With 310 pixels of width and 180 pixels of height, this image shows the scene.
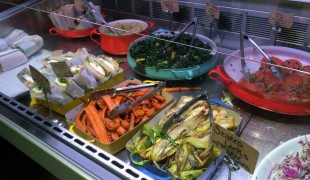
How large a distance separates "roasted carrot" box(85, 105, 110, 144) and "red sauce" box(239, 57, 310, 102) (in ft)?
2.17

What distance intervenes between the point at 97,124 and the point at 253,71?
2.36ft

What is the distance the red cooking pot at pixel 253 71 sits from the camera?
1.28 meters

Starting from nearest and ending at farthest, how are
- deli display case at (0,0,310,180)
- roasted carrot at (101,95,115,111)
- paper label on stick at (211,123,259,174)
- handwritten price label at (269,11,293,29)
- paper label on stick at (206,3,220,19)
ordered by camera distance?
paper label on stick at (211,123,259,174) → deli display case at (0,0,310,180) → roasted carrot at (101,95,115,111) → handwritten price label at (269,11,293,29) → paper label on stick at (206,3,220,19)

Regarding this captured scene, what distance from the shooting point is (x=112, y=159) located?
1.05m

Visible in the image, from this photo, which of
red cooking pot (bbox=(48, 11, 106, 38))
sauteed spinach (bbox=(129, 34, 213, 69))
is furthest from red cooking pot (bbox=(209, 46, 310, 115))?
red cooking pot (bbox=(48, 11, 106, 38))

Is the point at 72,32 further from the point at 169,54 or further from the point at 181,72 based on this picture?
the point at 181,72

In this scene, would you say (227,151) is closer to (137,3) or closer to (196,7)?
(196,7)

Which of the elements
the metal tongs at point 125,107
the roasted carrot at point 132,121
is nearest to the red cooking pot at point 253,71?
the metal tongs at point 125,107

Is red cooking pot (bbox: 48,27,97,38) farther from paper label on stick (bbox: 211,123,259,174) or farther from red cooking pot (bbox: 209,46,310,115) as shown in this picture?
paper label on stick (bbox: 211,123,259,174)

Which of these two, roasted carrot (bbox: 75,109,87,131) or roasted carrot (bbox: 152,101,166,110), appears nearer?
roasted carrot (bbox: 75,109,87,131)

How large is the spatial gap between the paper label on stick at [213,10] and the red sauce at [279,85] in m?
0.46

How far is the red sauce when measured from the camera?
1.19 metres

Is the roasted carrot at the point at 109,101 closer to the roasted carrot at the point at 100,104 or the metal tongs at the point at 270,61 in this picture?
the roasted carrot at the point at 100,104

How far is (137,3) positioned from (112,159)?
1.35 metres
